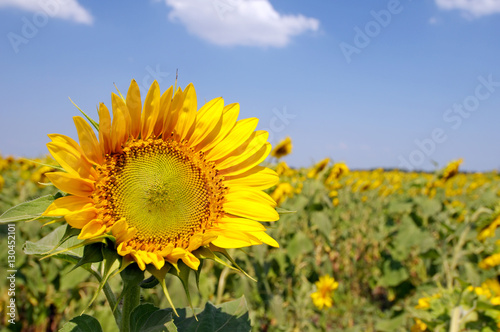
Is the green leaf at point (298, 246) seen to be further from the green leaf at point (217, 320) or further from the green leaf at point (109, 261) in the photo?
the green leaf at point (109, 261)

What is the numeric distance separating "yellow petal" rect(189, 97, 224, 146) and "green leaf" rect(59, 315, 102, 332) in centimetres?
47

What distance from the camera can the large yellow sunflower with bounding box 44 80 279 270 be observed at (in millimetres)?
796

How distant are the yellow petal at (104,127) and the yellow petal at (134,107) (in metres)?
0.06

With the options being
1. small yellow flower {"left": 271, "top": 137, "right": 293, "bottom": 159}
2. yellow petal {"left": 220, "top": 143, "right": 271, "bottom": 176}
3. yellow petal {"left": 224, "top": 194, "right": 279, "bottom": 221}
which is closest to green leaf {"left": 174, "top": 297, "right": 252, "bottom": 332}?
yellow petal {"left": 224, "top": 194, "right": 279, "bottom": 221}

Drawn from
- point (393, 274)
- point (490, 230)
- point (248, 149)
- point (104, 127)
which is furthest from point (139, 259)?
point (393, 274)

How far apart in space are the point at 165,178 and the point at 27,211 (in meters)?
0.29

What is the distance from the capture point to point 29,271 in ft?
11.4

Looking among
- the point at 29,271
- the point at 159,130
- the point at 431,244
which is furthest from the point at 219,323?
the point at 431,244

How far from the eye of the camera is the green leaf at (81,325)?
792mm

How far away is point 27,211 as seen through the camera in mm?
761

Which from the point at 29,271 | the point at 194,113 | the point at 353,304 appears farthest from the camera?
the point at 353,304

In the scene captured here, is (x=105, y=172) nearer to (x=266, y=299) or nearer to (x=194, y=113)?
(x=194, y=113)

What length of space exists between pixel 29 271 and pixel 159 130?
10.5ft

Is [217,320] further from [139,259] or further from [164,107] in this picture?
[164,107]
